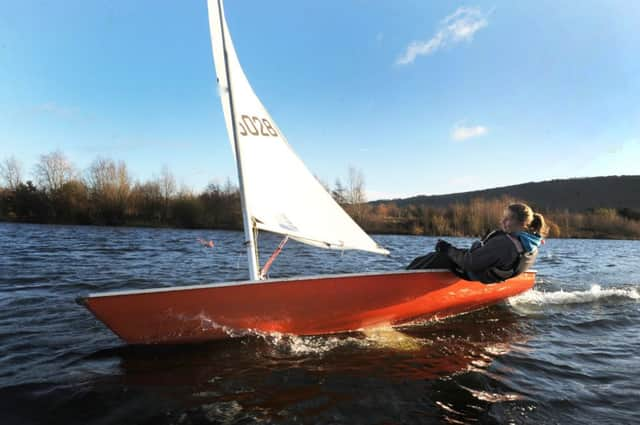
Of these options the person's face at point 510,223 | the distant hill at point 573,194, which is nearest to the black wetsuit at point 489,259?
the person's face at point 510,223

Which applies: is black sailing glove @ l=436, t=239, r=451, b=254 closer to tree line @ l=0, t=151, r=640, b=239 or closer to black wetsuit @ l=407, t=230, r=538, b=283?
black wetsuit @ l=407, t=230, r=538, b=283

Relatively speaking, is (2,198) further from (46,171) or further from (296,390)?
(296,390)

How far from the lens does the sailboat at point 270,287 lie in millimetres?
3611

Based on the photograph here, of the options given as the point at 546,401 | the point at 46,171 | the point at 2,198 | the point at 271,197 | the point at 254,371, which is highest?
the point at 46,171

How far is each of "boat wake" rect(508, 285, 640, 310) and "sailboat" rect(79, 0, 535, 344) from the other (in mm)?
2599

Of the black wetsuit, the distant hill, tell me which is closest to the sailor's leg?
the black wetsuit

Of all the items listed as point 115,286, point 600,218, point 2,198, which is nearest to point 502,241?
point 115,286

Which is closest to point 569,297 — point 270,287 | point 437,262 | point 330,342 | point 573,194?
point 437,262

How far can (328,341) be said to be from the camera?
4289 millimetres

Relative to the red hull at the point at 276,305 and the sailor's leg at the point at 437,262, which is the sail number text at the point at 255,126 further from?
the sailor's leg at the point at 437,262

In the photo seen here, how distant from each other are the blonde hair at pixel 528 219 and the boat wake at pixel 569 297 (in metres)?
2.86

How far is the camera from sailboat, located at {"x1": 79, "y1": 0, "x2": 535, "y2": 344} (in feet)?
11.8

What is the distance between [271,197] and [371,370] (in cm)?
222

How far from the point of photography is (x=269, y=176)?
4375 mm
